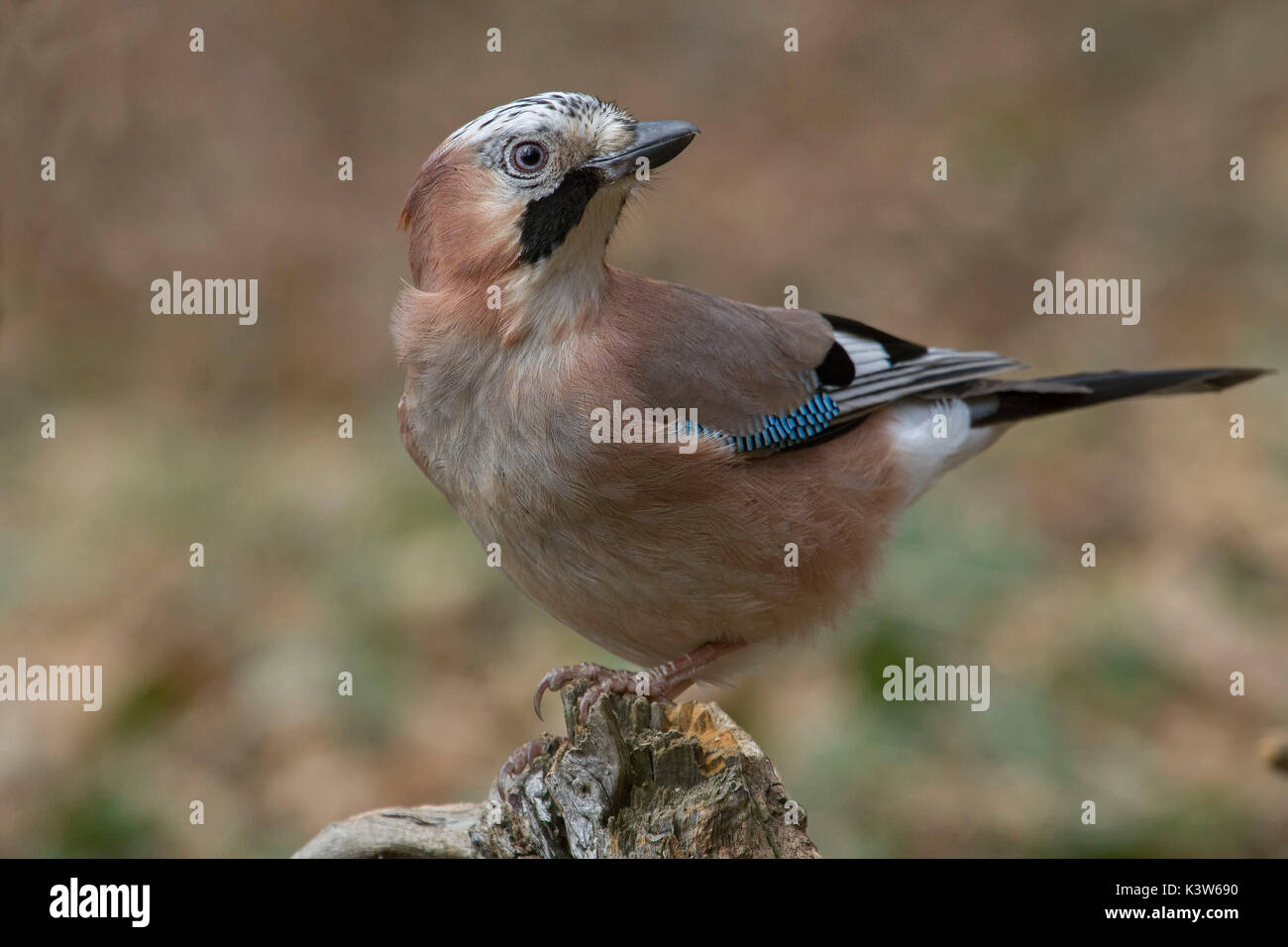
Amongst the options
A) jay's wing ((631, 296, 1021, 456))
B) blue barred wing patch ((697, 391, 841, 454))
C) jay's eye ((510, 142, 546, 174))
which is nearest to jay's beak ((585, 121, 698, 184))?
jay's eye ((510, 142, 546, 174))

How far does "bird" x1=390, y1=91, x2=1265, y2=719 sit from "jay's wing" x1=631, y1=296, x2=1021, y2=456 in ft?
0.04

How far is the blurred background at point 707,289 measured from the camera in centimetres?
687

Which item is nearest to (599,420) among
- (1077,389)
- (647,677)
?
(647,677)

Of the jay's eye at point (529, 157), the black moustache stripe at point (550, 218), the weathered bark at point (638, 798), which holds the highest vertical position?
the jay's eye at point (529, 157)

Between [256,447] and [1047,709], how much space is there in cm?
556

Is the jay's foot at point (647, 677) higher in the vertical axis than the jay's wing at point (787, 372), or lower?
lower

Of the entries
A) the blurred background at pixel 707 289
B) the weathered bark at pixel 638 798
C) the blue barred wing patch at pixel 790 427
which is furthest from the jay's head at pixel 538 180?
the weathered bark at pixel 638 798

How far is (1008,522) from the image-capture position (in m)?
8.58

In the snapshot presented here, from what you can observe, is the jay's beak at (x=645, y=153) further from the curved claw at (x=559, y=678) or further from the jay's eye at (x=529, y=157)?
the curved claw at (x=559, y=678)

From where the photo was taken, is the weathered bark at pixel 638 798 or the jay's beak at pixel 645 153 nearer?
the weathered bark at pixel 638 798

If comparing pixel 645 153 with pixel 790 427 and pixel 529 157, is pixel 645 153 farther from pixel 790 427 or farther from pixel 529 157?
pixel 790 427

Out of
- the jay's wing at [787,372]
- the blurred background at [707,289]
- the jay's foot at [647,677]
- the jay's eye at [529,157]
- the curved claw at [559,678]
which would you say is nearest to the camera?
the jay's eye at [529,157]

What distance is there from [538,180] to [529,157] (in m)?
0.09

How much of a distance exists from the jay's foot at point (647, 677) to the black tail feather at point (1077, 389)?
5.54 feet
